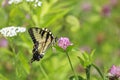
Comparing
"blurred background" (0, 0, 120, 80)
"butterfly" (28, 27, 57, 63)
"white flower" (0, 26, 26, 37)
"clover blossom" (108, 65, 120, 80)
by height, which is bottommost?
"clover blossom" (108, 65, 120, 80)

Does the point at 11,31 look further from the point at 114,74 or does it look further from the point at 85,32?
the point at 85,32

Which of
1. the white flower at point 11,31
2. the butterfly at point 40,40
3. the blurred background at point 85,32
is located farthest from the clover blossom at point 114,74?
the blurred background at point 85,32

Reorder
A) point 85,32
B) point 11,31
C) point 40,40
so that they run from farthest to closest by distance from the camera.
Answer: point 85,32, point 11,31, point 40,40

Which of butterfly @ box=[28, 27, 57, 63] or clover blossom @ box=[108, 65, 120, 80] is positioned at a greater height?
butterfly @ box=[28, 27, 57, 63]

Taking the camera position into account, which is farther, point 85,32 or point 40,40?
point 85,32

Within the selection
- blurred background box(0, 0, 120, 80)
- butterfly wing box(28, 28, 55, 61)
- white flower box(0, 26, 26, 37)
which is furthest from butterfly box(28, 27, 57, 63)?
blurred background box(0, 0, 120, 80)

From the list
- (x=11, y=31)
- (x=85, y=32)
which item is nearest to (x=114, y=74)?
(x=11, y=31)

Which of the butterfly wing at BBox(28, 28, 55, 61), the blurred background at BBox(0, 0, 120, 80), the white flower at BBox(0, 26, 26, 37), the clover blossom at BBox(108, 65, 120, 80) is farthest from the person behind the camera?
the blurred background at BBox(0, 0, 120, 80)

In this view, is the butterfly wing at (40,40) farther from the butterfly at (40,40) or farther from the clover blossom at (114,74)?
the clover blossom at (114,74)

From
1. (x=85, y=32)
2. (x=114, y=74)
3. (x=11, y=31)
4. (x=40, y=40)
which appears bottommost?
(x=114, y=74)

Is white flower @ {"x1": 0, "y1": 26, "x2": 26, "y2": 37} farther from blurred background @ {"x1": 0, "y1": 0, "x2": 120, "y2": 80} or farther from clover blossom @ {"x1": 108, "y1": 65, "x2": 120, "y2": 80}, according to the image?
blurred background @ {"x1": 0, "y1": 0, "x2": 120, "y2": 80}
